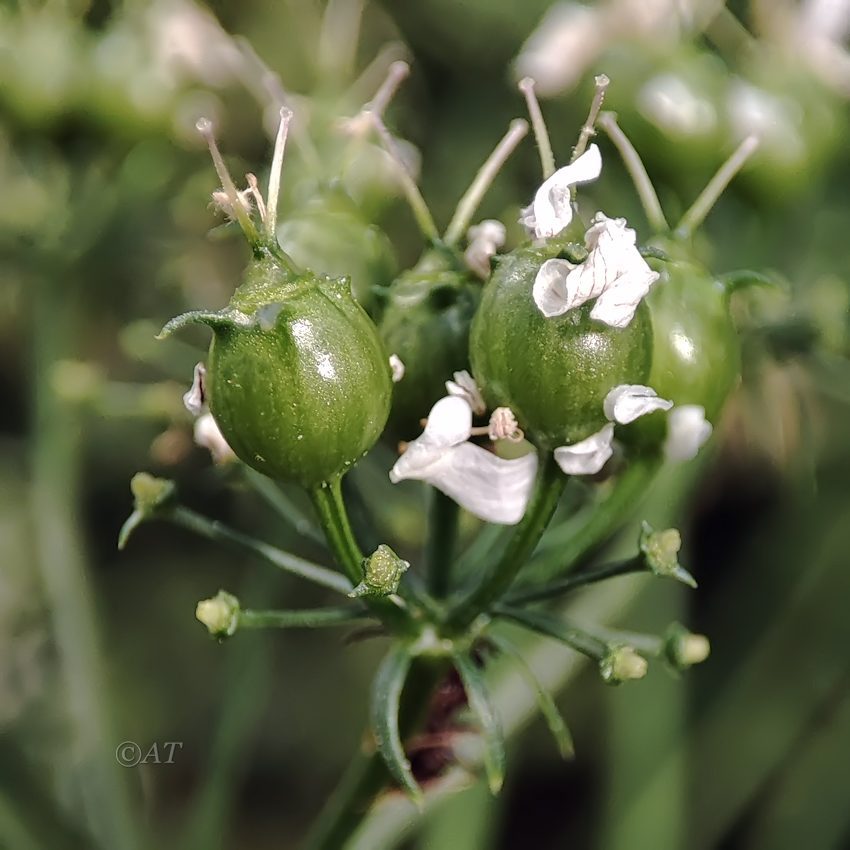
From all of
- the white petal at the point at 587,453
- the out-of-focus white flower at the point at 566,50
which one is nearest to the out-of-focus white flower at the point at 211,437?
the white petal at the point at 587,453

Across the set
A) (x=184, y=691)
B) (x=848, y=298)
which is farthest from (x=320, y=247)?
(x=184, y=691)

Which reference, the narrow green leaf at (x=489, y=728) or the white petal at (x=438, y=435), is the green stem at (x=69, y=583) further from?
the white petal at (x=438, y=435)

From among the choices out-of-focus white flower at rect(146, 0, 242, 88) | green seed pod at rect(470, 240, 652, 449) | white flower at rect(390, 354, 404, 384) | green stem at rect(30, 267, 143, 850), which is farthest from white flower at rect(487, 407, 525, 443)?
out-of-focus white flower at rect(146, 0, 242, 88)

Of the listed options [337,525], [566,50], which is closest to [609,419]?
[337,525]

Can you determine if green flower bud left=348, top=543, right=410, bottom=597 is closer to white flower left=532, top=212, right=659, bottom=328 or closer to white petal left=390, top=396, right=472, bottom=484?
white petal left=390, top=396, right=472, bottom=484

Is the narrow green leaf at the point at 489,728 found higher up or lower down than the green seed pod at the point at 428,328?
lower down
